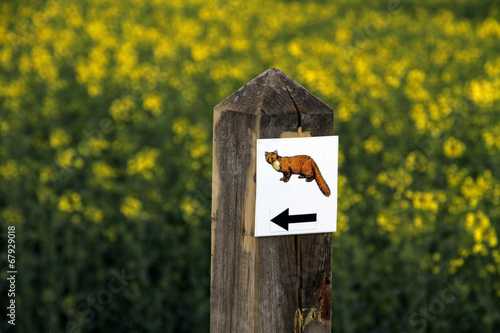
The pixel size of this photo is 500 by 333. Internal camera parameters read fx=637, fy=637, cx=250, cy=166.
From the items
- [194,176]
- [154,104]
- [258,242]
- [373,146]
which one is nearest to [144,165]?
[194,176]

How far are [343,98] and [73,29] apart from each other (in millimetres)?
4580

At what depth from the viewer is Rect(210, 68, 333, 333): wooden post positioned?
4.23 feet

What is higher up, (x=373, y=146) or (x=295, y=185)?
(x=373, y=146)

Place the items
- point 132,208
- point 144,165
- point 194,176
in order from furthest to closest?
point 194,176, point 144,165, point 132,208

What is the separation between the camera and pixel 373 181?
13.8 ft

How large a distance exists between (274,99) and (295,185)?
0.59ft

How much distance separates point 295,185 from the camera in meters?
1.29

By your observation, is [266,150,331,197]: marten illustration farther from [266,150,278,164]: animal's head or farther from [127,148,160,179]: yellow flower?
[127,148,160,179]: yellow flower

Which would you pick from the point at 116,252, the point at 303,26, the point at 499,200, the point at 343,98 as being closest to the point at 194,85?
the point at 343,98

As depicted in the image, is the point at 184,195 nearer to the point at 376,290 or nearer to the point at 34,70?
the point at 376,290

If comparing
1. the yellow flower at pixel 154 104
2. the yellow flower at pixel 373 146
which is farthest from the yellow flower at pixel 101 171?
the yellow flower at pixel 373 146

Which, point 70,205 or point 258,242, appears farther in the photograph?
point 70,205

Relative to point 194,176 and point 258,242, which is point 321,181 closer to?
point 258,242

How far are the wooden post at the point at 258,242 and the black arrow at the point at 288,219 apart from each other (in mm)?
38
